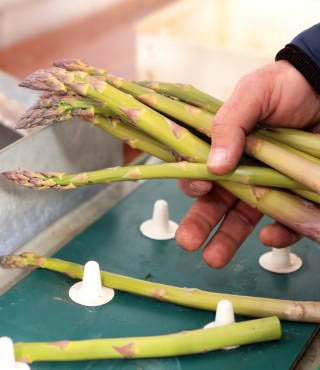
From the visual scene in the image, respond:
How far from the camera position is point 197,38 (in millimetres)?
2244

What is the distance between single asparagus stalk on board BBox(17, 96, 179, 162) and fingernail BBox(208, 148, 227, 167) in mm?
109

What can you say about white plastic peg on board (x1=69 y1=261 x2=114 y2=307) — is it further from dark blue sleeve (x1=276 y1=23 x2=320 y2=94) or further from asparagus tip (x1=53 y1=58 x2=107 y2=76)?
dark blue sleeve (x1=276 y1=23 x2=320 y2=94)

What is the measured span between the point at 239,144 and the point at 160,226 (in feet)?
0.86

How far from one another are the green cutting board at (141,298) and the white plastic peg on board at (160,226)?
0.01m

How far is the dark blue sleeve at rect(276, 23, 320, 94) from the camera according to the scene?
928 mm

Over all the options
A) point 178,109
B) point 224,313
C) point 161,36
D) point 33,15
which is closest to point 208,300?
point 224,313

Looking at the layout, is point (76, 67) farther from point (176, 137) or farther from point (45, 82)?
point (176, 137)

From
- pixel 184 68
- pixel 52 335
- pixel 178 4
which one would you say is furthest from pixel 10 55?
pixel 52 335

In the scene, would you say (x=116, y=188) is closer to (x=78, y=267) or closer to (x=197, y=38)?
(x=78, y=267)

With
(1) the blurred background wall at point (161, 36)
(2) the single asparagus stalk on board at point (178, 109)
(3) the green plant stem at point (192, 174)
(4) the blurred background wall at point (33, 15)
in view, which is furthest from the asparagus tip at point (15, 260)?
(4) the blurred background wall at point (33, 15)

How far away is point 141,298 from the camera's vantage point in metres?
0.87

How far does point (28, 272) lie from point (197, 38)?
4.91 feet

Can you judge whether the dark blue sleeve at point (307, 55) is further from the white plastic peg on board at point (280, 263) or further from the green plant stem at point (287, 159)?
the white plastic peg on board at point (280, 263)

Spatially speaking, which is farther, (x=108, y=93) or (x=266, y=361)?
(x=108, y=93)
